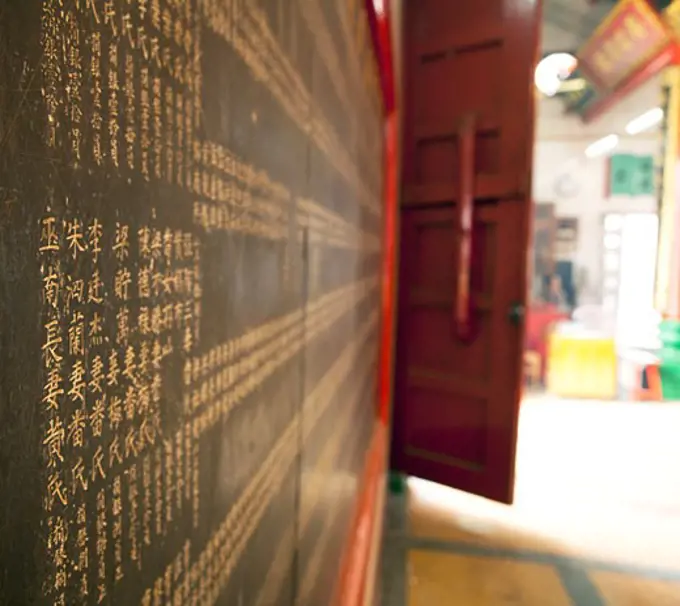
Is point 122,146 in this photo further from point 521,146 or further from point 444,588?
point 521,146

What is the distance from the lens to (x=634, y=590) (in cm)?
193

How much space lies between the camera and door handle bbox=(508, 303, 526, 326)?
2326 mm

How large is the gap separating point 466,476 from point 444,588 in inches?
26.4

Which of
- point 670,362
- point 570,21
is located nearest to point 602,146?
point 570,21

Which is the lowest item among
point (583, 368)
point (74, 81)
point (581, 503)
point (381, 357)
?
point (581, 503)

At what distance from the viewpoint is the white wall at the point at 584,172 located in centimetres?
811

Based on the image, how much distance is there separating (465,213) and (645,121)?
6.65 metres

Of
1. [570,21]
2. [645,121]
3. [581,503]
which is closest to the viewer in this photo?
[581,503]

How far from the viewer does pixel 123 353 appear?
27 centimetres

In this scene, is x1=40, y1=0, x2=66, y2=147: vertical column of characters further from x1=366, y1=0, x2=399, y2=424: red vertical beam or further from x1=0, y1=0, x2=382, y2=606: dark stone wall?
x1=366, y1=0, x2=399, y2=424: red vertical beam

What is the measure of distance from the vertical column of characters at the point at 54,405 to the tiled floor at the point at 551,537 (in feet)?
6.01

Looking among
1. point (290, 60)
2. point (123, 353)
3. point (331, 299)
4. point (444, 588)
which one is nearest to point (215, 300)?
point (123, 353)

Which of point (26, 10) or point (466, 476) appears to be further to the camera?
point (466, 476)

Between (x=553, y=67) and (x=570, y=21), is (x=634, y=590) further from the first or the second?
(x=570, y=21)
